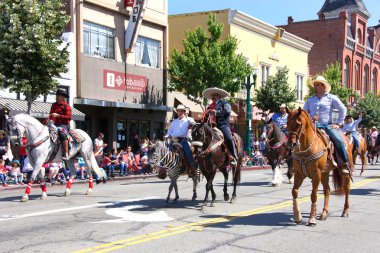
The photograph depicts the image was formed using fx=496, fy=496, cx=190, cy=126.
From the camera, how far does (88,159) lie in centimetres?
1359

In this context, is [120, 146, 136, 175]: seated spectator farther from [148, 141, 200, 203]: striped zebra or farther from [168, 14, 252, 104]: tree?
[148, 141, 200, 203]: striped zebra

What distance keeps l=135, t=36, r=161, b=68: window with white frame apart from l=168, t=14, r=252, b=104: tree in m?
1.51

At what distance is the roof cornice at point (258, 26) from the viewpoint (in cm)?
3325

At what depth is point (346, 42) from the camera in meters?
53.4

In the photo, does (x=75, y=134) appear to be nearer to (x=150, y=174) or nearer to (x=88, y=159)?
(x=88, y=159)

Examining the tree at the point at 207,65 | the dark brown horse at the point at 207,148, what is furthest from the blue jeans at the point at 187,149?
the tree at the point at 207,65

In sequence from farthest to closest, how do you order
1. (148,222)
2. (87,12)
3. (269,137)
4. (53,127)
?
(87,12), (269,137), (53,127), (148,222)

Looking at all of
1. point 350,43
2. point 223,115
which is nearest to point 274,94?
point 223,115

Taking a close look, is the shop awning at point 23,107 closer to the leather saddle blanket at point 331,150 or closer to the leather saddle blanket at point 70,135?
the leather saddle blanket at point 70,135

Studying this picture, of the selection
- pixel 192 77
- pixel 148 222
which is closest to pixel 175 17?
pixel 192 77

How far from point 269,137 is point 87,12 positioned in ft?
45.3

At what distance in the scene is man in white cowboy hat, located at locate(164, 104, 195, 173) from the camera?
1091 centimetres

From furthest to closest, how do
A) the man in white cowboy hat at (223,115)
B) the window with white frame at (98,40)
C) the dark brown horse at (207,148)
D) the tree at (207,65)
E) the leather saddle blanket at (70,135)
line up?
the tree at (207,65) < the window with white frame at (98,40) < the leather saddle blanket at (70,135) < the man in white cowboy hat at (223,115) < the dark brown horse at (207,148)

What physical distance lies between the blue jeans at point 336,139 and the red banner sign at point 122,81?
1774cm
